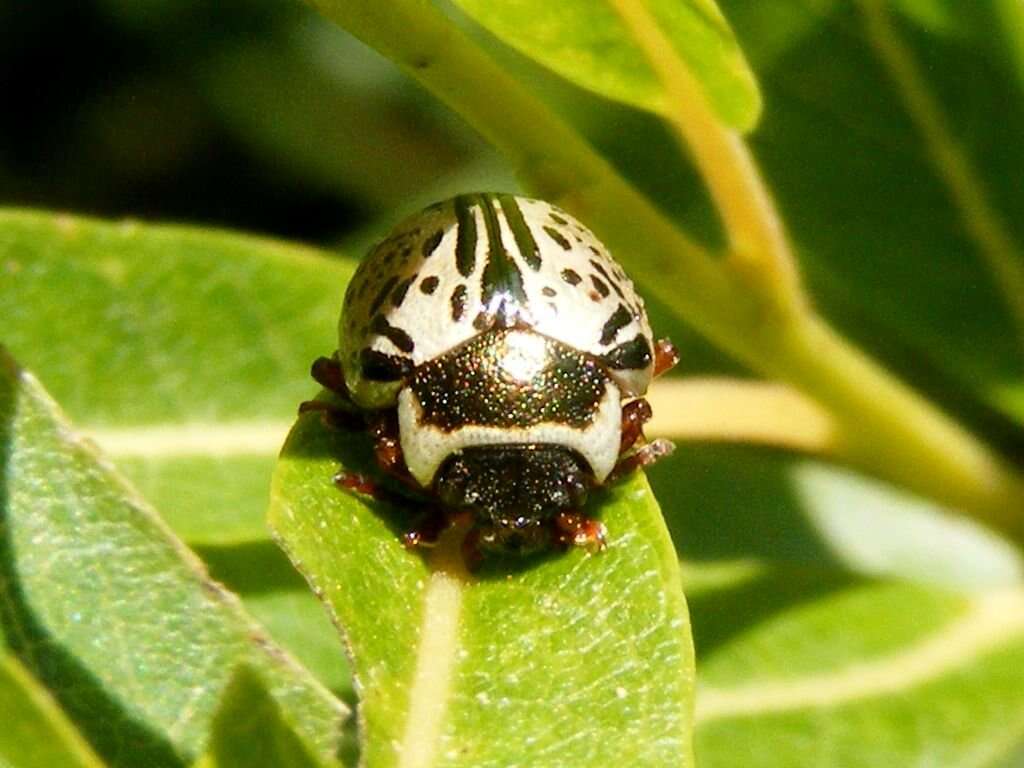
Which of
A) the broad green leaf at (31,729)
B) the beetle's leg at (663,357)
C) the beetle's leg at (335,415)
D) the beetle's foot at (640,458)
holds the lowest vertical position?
the broad green leaf at (31,729)

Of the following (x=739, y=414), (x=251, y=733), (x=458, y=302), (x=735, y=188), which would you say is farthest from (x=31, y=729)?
(x=739, y=414)

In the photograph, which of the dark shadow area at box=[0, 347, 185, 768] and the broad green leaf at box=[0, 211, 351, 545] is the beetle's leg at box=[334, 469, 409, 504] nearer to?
the dark shadow area at box=[0, 347, 185, 768]

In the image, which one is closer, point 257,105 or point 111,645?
point 111,645

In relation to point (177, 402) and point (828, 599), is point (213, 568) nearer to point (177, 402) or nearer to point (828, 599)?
point (177, 402)

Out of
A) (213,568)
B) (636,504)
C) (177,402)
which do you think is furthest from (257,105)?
(636,504)

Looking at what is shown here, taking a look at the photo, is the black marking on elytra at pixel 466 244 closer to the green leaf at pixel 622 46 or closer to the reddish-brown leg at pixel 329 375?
the reddish-brown leg at pixel 329 375

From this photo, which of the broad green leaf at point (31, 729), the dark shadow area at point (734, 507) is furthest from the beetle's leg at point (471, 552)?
the dark shadow area at point (734, 507)
